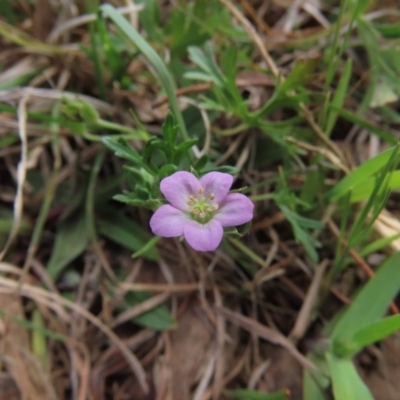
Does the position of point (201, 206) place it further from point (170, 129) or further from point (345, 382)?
point (345, 382)

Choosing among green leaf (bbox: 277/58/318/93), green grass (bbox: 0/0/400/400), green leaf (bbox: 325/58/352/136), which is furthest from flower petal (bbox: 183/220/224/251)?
green leaf (bbox: 325/58/352/136)

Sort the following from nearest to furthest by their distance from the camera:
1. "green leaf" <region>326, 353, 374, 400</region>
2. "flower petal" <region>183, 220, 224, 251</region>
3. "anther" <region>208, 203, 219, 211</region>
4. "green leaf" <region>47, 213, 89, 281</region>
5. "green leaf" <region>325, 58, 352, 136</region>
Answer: "flower petal" <region>183, 220, 224, 251</region> → "anther" <region>208, 203, 219, 211</region> → "green leaf" <region>326, 353, 374, 400</region> → "green leaf" <region>325, 58, 352, 136</region> → "green leaf" <region>47, 213, 89, 281</region>

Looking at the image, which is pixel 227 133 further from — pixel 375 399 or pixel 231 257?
pixel 375 399

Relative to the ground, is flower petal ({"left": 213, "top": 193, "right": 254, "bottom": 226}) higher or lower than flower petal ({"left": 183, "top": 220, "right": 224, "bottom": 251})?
higher

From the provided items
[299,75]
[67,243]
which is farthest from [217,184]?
[67,243]

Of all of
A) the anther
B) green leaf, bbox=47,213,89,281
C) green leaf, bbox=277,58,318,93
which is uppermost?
green leaf, bbox=277,58,318,93

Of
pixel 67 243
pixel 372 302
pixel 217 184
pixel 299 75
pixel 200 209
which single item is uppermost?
pixel 299 75

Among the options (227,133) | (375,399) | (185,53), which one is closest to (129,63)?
(185,53)

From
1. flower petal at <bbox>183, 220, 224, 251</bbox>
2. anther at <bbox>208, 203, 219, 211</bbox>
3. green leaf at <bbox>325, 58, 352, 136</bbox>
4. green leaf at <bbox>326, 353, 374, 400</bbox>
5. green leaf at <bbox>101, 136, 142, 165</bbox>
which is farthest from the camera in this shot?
green leaf at <bbox>325, 58, 352, 136</bbox>

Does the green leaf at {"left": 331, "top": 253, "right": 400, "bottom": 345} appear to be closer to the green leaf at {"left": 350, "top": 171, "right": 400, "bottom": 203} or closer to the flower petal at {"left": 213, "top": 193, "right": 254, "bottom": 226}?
the green leaf at {"left": 350, "top": 171, "right": 400, "bottom": 203}
